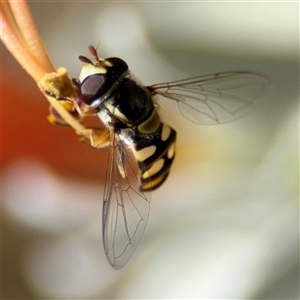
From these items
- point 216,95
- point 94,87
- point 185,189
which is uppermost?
point 94,87

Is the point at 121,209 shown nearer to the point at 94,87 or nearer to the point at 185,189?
the point at 94,87

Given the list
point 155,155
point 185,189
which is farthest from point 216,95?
point 185,189

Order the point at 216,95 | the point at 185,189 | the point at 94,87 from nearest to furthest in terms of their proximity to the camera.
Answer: the point at 94,87 < the point at 216,95 < the point at 185,189

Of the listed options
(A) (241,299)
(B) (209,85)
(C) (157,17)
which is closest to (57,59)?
(C) (157,17)

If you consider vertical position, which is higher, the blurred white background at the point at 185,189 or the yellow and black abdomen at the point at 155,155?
the yellow and black abdomen at the point at 155,155

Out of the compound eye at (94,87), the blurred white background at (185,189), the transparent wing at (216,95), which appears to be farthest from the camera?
the blurred white background at (185,189)

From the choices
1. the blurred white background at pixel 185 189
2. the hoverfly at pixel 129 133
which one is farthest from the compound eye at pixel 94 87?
the blurred white background at pixel 185 189

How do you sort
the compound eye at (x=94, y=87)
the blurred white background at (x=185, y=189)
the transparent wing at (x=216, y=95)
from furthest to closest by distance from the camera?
the blurred white background at (x=185, y=189) → the transparent wing at (x=216, y=95) → the compound eye at (x=94, y=87)

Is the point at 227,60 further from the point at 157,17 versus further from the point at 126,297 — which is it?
the point at 126,297

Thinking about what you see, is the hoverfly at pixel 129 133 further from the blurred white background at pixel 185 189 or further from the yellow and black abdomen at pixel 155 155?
the blurred white background at pixel 185 189
